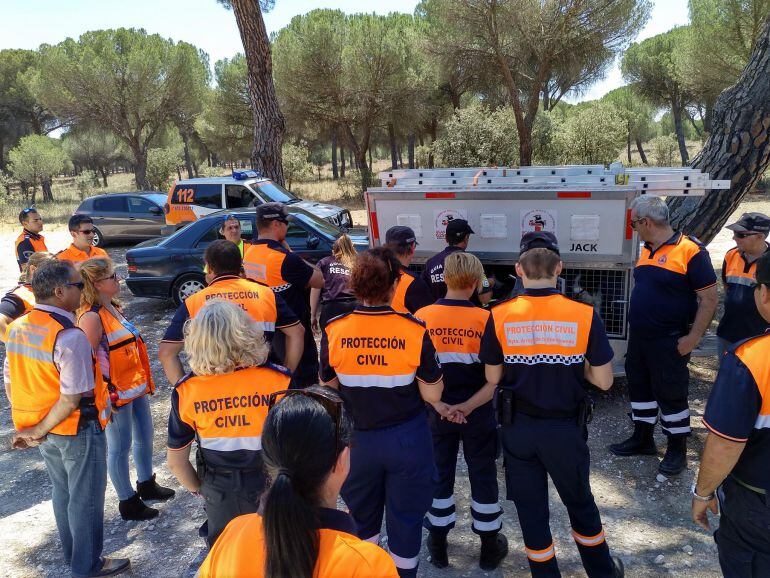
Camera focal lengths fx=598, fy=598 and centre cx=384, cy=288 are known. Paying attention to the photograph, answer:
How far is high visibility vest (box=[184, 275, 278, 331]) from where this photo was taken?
3.50 metres

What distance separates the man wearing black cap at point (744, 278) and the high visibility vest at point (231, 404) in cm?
324

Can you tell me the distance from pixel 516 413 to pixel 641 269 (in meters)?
2.00

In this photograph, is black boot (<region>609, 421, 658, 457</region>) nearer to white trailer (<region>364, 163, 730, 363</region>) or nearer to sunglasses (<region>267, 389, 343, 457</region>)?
white trailer (<region>364, 163, 730, 363</region>)

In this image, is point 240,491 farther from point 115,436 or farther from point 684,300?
point 684,300

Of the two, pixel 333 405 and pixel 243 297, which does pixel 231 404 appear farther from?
pixel 243 297

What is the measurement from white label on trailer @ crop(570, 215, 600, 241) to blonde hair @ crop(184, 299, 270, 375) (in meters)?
3.21

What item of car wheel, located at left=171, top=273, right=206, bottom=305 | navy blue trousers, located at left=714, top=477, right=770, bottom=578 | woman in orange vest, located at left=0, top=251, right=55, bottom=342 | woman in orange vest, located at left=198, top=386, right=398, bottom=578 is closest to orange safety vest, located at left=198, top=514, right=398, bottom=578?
woman in orange vest, located at left=198, top=386, right=398, bottom=578

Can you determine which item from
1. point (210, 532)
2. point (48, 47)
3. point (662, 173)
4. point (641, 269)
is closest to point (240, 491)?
point (210, 532)

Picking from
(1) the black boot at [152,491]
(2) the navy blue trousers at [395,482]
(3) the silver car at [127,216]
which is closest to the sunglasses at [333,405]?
(2) the navy blue trousers at [395,482]

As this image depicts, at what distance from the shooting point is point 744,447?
88.6 inches

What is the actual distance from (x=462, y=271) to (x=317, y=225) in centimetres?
614

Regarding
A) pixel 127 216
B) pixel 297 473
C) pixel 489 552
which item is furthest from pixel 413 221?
pixel 127 216

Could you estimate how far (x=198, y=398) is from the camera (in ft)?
7.86

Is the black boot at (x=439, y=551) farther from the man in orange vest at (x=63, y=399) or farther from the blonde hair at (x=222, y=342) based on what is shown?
the man in orange vest at (x=63, y=399)
